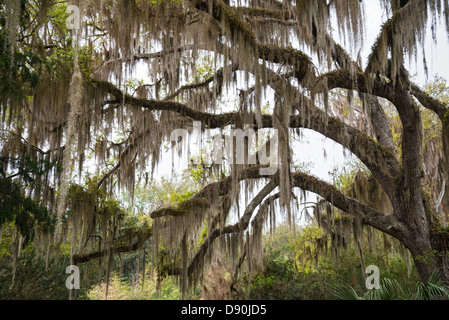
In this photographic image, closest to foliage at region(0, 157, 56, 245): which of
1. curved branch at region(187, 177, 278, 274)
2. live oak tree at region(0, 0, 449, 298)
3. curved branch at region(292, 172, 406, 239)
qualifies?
live oak tree at region(0, 0, 449, 298)

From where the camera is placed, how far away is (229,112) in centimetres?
809

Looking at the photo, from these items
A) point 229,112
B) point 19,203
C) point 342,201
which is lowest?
point 19,203

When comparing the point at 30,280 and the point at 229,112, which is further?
the point at 30,280

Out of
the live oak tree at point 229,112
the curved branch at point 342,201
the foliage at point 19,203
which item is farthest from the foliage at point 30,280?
the curved branch at point 342,201

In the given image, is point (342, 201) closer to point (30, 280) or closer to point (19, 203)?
point (19, 203)

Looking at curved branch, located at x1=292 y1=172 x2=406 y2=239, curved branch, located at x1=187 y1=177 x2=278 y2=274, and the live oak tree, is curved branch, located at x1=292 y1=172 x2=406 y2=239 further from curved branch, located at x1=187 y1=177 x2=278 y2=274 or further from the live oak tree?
curved branch, located at x1=187 y1=177 x2=278 y2=274

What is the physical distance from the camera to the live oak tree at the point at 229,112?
6.27 m

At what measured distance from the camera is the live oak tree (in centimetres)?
627

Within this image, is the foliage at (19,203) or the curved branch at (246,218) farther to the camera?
the curved branch at (246,218)

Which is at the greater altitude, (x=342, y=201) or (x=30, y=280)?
(x=342, y=201)

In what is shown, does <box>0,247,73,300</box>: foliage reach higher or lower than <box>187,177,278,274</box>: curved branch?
lower

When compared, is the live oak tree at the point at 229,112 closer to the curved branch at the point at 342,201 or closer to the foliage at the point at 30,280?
the curved branch at the point at 342,201

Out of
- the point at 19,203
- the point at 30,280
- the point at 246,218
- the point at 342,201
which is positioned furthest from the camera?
the point at 30,280

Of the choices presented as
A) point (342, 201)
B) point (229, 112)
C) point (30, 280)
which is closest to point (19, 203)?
point (229, 112)
